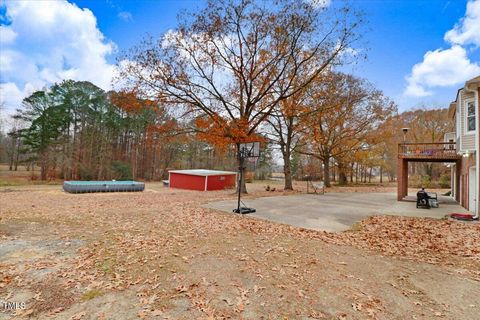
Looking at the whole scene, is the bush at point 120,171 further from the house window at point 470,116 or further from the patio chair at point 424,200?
the house window at point 470,116

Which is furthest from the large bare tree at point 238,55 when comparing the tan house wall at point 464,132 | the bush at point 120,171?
the bush at point 120,171

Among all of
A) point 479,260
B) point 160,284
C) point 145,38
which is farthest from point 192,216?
point 145,38

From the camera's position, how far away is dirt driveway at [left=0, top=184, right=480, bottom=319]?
2.97m

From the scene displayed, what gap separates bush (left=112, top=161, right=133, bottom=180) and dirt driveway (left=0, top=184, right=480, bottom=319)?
88.9 feet

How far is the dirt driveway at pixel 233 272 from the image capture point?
297cm

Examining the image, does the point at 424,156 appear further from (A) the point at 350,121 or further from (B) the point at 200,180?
(B) the point at 200,180

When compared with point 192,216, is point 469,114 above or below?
above

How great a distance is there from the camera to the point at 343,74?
2209cm

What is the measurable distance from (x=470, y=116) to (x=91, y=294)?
13.4 meters

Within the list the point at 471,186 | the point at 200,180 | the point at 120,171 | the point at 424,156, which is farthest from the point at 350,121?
the point at 120,171

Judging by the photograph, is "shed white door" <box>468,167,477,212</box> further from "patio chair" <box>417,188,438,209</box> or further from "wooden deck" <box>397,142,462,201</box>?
"wooden deck" <box>397,142,462,201</box>

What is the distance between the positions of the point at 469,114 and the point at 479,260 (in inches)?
313

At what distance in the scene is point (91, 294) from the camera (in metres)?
3.26

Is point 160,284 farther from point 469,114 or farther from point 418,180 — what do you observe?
point 418,180
